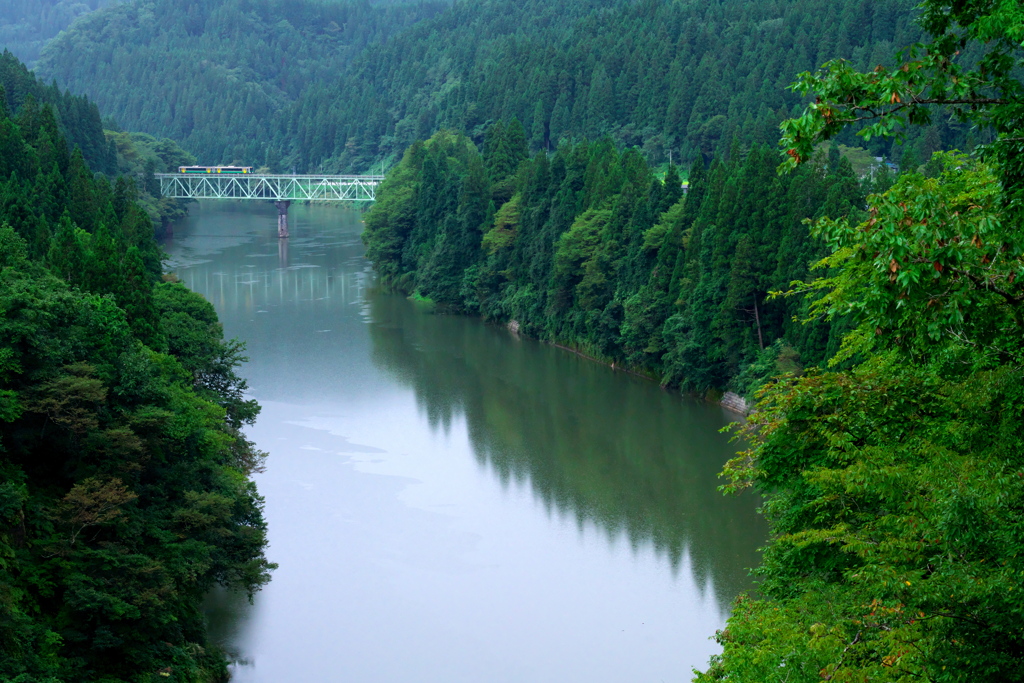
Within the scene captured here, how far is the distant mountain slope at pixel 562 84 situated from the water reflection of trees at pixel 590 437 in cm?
4152

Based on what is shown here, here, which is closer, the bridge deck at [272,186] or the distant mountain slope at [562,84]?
the distant mountain slope at [562,84]

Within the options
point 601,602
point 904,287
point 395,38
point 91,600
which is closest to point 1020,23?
point 904,287

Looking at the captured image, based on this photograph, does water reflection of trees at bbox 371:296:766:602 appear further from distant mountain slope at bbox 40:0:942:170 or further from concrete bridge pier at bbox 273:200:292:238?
concrete bridge pier at bbox 273:200:292:238

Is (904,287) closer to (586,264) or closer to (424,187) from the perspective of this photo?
(586,264)

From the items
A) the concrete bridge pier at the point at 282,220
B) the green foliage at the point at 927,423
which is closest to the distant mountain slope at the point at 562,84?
the concrete bridge pier at the point at 282,220

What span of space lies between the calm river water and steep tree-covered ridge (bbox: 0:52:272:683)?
300 centimetres

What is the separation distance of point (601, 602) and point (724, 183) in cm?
2548

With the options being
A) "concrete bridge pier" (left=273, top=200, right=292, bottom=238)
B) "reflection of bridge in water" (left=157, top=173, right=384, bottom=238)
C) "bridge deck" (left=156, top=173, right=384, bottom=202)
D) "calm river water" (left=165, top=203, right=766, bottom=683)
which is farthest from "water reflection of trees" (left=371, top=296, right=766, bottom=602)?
"bridge deck" (left=156, top=173, right=384, bottom=202)

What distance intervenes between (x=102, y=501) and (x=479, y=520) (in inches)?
587

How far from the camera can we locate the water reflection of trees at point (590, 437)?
113 ft

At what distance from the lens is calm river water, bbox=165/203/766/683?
92.0 feet

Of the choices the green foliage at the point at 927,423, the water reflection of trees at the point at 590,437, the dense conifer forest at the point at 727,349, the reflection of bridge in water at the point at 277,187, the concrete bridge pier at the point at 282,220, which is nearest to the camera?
the green foliage at the point at 927,423

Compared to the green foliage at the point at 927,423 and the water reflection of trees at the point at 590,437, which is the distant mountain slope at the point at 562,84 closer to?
the water reflection of trees at the point at 590,437

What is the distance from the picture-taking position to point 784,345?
144 feet
